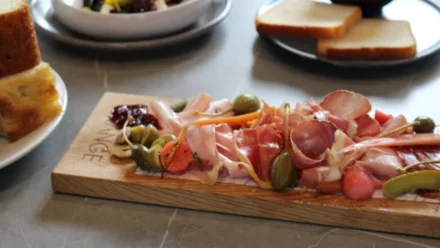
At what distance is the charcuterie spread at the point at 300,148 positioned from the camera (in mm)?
983

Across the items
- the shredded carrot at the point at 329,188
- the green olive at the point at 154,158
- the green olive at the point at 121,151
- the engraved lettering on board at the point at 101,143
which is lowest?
the engraved lettering on board at the point at 101,143

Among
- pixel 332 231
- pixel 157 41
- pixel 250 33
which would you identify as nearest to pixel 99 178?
pixel 332 231

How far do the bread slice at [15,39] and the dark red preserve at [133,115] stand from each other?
19 cm

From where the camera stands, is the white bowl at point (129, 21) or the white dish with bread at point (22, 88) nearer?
the white dish with bread at point (22, 88)

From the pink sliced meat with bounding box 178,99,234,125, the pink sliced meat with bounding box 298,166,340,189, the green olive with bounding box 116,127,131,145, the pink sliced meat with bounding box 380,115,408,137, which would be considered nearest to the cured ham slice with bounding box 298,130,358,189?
the pink sliced meat with bounding box 298,166,340,189

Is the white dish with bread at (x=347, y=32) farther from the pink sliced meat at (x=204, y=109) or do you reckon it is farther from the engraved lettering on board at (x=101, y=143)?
the engraved lettering on board at (x=101, y=143)

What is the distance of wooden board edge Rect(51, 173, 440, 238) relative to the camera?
3.15 ft

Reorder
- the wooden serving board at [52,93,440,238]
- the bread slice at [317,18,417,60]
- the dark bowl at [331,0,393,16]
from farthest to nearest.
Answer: the dark bowl at [331,0,393,16], the bread slice at [317,18,417,60], the wooden serving board at [52,93,440,238]

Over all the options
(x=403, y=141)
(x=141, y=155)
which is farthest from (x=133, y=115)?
(x=403, y=141)

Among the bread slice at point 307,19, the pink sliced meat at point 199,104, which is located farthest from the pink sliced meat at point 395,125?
the bread slice at point 307,19

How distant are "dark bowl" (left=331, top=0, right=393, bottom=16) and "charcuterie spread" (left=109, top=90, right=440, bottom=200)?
601 mm

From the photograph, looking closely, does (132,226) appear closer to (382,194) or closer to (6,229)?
(6,229)

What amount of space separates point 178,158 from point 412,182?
392 millimetres

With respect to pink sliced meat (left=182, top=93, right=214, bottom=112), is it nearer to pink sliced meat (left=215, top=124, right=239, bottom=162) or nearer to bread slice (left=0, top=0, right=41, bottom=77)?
pink sliced meat (left=215, top=124, right=239, bottom=162)
